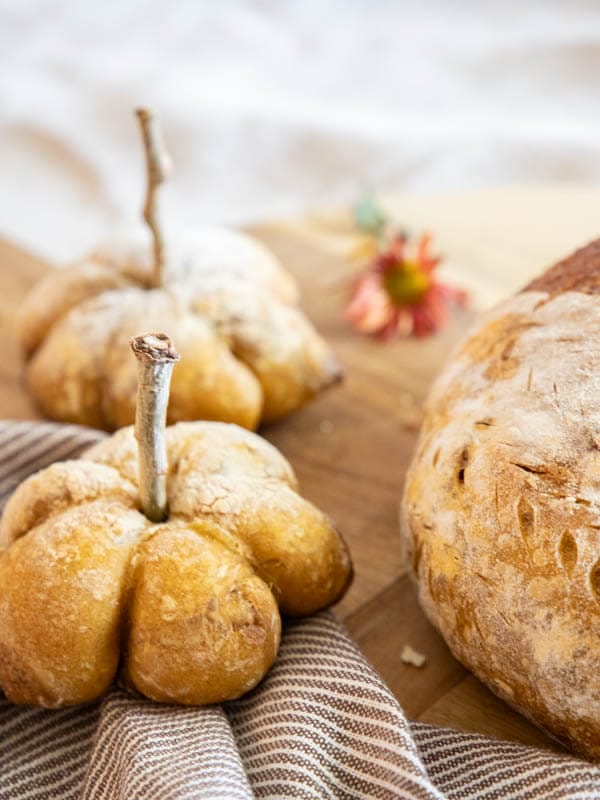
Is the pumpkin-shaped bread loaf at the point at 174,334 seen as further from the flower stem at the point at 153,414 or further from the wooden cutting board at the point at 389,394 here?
the flower stem at the point at 153,414

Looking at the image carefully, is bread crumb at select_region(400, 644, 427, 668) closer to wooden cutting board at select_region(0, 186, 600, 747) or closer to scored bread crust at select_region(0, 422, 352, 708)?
wooden cutting board at select_region(0, 186, 600, 747)

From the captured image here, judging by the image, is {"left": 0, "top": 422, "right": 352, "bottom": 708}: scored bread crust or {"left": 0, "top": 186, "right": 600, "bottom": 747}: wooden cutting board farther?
{"left": 0, "top": 186, "right": 600, "bottom": 747}: wooden cutting board

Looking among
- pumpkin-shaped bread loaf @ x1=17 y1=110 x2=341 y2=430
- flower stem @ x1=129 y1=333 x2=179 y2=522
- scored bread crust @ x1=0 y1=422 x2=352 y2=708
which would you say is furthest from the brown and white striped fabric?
pumpkin-shaped bread loaf @ x1=17 y1=110 x2=341 y2=430

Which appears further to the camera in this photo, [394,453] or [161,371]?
[394,453]

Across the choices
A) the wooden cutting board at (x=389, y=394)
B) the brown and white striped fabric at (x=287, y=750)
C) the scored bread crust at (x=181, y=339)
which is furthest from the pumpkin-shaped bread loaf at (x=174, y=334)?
the brown and white striped fabric at (x=287, y=750)

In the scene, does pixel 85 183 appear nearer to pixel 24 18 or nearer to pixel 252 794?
pixel 24 18

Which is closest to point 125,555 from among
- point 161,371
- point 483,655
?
point 161,371
